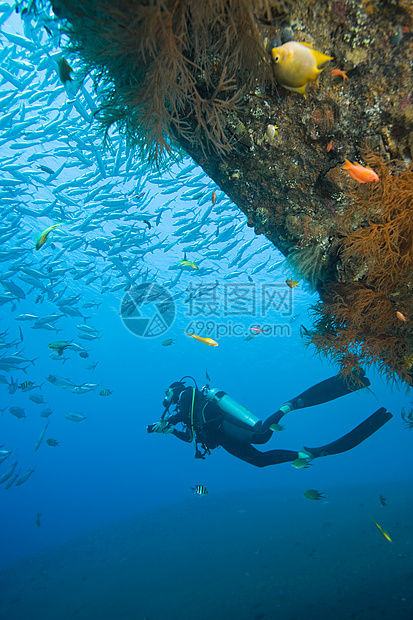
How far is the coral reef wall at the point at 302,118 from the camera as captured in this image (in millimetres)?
2131

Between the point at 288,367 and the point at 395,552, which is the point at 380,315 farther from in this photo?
the point at 288,367

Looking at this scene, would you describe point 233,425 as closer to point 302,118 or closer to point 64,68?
point 302,118

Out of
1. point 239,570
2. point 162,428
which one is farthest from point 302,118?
Result: point 239,570

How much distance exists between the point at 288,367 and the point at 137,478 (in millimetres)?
42537

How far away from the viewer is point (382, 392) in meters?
78.4

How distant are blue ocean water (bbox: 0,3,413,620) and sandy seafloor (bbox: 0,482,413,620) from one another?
0.32ft

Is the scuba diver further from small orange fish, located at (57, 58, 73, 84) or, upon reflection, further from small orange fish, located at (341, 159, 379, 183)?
small orange fish, located at (57, 58, 73, 84)

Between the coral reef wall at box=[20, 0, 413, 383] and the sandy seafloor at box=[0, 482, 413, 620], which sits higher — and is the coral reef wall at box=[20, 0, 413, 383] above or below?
above

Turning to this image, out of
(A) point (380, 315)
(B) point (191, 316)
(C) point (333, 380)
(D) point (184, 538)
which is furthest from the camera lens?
(B) point (191, 316)

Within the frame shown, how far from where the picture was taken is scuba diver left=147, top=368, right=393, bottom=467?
21.1 feet

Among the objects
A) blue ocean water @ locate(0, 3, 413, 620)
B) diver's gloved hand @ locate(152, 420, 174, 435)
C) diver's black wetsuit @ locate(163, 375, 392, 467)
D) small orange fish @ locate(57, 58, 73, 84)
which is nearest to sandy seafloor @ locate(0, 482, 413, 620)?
blue ocean water @ locate(0, 3, 413, 620)

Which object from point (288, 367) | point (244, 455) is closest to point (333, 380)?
point (244, 455)

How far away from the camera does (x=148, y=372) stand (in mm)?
66750

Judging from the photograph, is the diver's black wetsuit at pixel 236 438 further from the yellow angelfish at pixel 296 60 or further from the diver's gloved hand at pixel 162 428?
the yellow angelfish at pixel 296 60
